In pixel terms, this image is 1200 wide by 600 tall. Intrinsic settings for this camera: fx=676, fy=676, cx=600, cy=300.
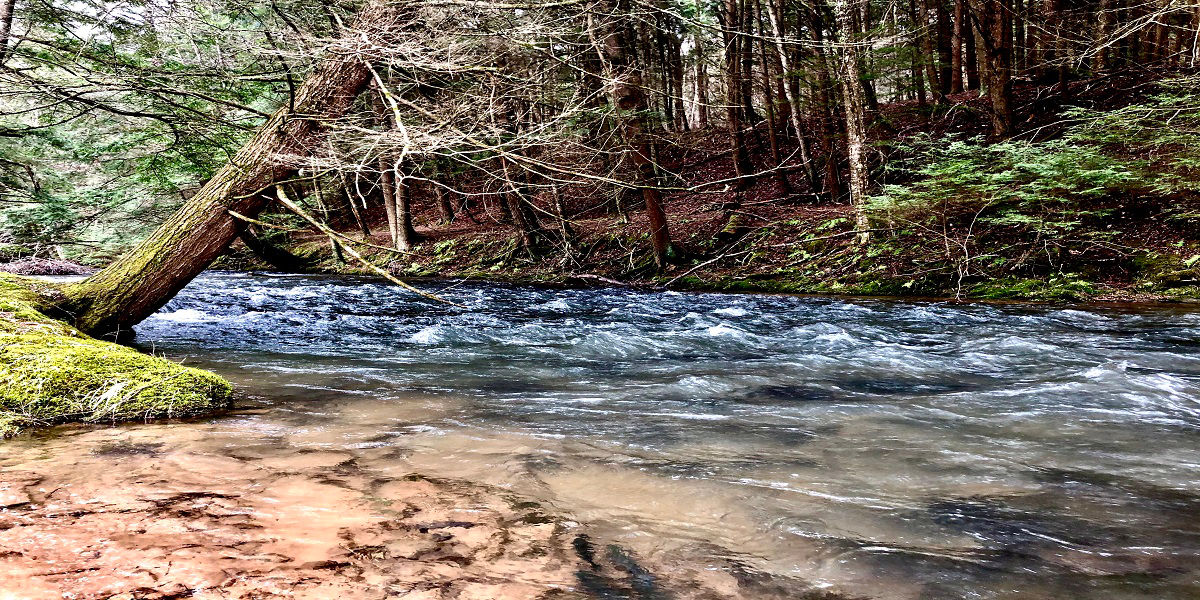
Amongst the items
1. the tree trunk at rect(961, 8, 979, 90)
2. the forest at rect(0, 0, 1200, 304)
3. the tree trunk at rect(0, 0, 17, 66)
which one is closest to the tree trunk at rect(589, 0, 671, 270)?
the forest at rect(0, 0, 1200, 304)

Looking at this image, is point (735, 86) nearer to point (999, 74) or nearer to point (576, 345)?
point (999, 74)

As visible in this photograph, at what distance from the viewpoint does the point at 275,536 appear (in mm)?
2277

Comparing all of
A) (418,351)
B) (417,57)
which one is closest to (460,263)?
(418,351)

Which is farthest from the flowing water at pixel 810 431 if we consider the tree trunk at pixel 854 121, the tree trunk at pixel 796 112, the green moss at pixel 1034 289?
the tree trunk at pixel 796 112

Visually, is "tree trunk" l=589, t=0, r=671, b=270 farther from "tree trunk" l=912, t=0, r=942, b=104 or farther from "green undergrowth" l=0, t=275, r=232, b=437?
"tree trunk" l=912, t=0, r=942, b=104

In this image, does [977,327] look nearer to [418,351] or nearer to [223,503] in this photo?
[418,351]

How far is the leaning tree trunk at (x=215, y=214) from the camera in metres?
6.72

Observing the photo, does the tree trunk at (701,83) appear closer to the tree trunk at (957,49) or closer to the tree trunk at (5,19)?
the tree trunk at (957,49)

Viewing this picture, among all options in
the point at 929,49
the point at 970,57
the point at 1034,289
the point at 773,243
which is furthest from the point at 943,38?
the point at 1034,289

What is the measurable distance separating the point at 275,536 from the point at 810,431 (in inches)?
117

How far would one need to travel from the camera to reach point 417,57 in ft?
20.1

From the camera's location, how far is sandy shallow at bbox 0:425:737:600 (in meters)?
1.94

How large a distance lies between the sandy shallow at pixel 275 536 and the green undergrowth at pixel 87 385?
747 millimetres

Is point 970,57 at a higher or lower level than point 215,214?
higher
